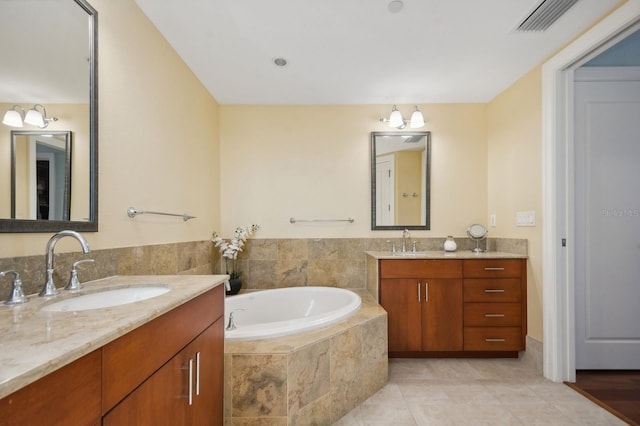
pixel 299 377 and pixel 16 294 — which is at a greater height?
pixel 16 294

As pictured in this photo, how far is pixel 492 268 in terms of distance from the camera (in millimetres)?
2420

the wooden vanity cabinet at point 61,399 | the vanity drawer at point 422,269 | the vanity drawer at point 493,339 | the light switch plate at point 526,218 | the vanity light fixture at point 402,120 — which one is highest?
the vanity light fixture at point 402,120

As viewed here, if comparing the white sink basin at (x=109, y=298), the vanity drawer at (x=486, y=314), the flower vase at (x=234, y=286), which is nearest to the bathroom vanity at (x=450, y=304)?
the vanity drawer at (x=486, y=314)

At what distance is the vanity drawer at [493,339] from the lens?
7.88 ft

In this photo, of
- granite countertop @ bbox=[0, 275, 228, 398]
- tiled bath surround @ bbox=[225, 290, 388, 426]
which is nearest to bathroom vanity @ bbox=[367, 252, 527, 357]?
tiled bath surround @ bbox=[225, 290, 388, 426]

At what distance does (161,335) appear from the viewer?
0.88m

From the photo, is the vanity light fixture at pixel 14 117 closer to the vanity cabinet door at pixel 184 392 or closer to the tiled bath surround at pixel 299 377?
the vanity cabinet door at pixel 184 392

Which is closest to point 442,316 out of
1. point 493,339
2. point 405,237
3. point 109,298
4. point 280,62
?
point 493,339

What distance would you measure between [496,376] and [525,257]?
3.11 feet

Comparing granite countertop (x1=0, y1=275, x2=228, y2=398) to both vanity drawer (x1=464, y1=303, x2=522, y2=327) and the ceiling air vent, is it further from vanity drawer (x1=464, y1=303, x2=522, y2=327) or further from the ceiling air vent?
the ceiling air vent

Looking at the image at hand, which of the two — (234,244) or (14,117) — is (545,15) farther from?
(234,244)

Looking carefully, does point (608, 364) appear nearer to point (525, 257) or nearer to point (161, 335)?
point (525, 257)

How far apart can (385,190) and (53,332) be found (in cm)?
271

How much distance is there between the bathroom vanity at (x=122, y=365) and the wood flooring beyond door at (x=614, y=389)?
2298 mm
